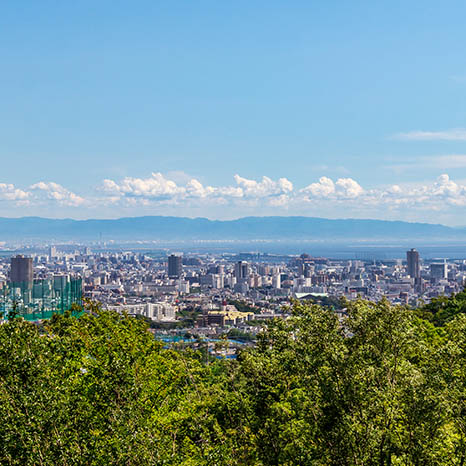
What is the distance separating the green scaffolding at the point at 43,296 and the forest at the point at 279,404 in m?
10.3

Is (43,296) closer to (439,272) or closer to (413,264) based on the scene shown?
(439,272)

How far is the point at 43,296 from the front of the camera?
68.6 feet

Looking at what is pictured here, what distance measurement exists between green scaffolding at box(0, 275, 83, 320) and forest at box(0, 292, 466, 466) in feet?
33.9

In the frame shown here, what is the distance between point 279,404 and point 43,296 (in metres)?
14.8

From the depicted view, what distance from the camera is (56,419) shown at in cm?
614

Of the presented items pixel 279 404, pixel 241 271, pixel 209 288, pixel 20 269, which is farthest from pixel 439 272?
pixel 279 404

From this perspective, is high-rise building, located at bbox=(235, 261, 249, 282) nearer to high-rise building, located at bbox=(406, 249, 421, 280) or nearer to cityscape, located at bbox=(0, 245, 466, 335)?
cityscape, located at bbox=(0, 245, 466, 335)

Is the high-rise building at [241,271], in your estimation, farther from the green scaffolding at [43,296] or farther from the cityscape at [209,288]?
the green scaffolding at [43,296]

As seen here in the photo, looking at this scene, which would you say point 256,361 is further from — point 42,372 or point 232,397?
point 42,372

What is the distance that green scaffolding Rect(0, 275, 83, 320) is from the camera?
19219mm

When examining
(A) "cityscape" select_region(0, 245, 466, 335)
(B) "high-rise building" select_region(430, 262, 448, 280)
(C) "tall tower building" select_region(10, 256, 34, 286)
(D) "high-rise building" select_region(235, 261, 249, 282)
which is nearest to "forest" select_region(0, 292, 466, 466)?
(A) "cityscape" select_region(0, 245, 466, 335)

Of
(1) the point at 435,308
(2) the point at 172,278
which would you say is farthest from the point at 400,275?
(1) the point at 435,308

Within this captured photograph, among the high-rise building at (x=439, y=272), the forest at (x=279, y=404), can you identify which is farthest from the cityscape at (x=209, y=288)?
the forest at (x=279, y=404)

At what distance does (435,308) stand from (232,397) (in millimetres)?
20675
